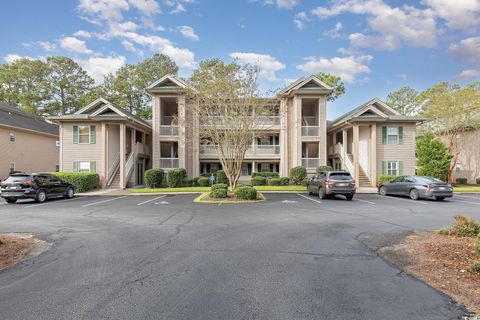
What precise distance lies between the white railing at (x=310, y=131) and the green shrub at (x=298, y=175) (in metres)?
3.98

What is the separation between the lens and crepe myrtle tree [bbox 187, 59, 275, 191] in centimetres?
1731

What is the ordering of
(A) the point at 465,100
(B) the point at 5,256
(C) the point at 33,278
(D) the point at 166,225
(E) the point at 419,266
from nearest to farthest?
(C) the point at 33,278 → (E) the point at 419,266 → (B) the point at 5,256 → (D) the point at 166,225 → (A) the point at 465,100

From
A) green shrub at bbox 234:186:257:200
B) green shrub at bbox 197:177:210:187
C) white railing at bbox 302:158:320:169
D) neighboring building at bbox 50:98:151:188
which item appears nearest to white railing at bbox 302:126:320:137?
white railing at bbox 302:158:320:169

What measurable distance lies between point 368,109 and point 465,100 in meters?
10.5

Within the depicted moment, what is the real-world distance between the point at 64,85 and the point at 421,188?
50.8 m

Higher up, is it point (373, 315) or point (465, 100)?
point (465, 100)

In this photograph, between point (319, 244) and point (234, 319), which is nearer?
point (234, 319)

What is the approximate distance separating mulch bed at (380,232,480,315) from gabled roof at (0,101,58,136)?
116 feet

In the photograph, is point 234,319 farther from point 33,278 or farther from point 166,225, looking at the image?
point 166,225

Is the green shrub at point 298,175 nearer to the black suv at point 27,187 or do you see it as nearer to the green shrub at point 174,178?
the green shrub at point 174,178

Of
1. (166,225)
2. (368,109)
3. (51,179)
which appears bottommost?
(166,225)

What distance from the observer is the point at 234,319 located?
3402 millimetres

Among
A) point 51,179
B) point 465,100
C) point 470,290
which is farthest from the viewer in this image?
point 465,100

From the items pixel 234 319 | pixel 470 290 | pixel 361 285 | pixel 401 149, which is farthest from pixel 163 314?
pixel 401 149
